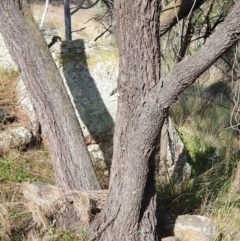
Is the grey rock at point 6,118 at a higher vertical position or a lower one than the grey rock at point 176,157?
higher

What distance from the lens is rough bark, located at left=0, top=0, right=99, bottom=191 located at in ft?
12.9

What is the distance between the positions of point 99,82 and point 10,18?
193cm

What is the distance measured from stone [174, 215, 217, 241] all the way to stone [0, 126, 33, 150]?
197 centimetres

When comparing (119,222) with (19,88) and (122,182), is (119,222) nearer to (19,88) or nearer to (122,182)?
(122,182)

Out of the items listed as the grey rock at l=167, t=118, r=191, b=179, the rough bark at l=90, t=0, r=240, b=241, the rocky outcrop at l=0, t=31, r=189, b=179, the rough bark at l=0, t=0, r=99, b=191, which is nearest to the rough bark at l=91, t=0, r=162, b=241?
the rough bark at l=90, t=0, r=240, b=241

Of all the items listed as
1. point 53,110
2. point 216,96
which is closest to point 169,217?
point 53,110

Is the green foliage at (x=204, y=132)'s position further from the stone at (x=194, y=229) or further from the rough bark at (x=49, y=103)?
the rough bark at (x=49, y=103)

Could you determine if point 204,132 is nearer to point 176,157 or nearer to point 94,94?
point 176,157

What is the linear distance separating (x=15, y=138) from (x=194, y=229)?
86.9 inches

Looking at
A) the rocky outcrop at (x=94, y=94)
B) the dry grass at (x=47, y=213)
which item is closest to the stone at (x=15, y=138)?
the rocky outcrop at (x=94, y=94)

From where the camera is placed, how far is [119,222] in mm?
3654

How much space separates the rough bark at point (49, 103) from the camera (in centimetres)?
392

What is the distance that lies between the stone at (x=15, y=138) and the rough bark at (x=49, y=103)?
130cm

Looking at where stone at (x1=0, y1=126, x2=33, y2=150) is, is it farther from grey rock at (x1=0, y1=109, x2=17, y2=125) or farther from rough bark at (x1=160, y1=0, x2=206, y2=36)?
rough bark at (x1=160, y1=0, x2=206, y2=36)
